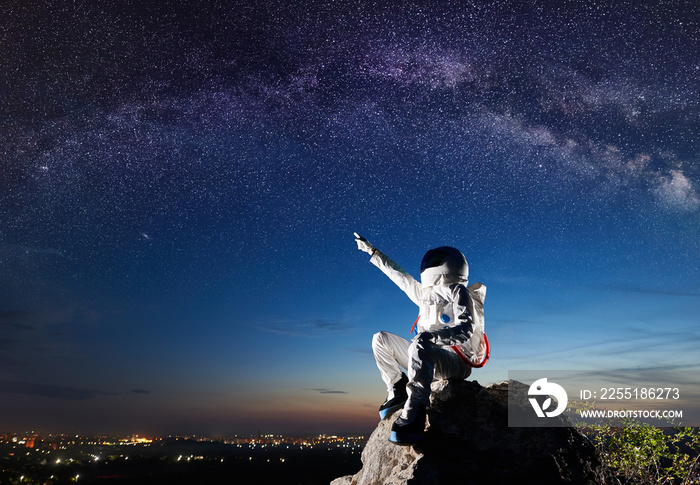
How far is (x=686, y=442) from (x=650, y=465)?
77 cm

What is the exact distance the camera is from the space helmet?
22.0 ft

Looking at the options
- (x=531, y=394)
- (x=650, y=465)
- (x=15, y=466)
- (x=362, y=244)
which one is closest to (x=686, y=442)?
(x=650, y=465)

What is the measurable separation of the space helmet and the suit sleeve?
78 cm

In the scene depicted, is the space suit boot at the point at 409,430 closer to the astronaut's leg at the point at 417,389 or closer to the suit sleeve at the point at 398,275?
the astronaut's leg at the point at 417,389

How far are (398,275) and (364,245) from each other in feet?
3.13

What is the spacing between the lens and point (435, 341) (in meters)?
5.93

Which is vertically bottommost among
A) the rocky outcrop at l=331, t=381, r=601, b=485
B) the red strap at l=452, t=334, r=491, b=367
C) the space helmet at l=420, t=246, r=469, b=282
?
the rocky outcrop at l=331, t=381, r=601, b=485

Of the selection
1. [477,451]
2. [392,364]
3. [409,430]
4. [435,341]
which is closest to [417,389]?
[409,430]

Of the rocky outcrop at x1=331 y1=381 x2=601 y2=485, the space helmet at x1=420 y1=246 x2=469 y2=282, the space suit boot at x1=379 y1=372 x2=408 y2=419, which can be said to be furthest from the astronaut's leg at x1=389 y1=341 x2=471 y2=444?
the space helmet at x1=420 y1=246 x2=469 y2=282

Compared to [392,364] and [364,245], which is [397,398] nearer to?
[392,364]

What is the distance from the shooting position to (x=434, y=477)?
206 inches

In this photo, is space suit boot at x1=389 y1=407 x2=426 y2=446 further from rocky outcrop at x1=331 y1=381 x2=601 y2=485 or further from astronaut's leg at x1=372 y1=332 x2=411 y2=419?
astronaut's leg at x1=372 y1=332 x2=411 y2=419

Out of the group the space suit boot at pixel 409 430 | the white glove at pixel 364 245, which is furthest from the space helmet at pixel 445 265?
the space suit boot at pixel 409 430

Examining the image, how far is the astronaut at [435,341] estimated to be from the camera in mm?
5652
